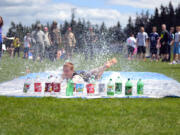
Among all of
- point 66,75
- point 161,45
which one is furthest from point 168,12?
point 66,75

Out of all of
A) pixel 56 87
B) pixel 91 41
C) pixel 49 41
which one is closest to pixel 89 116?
pixel 56 87

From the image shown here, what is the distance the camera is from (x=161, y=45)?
18.8m

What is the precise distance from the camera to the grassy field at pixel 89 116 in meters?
4.22

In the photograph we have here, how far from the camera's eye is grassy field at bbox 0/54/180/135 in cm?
422

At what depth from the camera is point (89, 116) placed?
16.0 ft

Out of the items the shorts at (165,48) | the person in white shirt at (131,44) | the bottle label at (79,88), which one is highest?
the person in white shirt at (131,44)

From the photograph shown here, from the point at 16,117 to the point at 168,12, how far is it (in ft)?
198

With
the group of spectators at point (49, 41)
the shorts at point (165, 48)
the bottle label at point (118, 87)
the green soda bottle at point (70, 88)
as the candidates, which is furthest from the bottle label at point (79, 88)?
the shorts at point (165, 48)

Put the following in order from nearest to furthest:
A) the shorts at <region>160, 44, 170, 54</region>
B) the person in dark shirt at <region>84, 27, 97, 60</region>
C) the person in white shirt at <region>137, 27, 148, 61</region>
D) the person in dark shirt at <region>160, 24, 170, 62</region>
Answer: the person in dark shirt at <region>84, 27, 97, 60</region>, the person in dark shirt at <region>160, 24, 170, 62</region>, the shorts at <region>160, 44, 170, 54</region>, the person in white shirt at <region>137, 27, 148, 61</region>

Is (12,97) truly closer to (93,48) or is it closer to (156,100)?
(156,100)

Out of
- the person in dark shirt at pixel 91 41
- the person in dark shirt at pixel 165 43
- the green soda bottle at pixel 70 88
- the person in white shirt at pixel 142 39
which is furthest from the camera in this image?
the person in white shirt at pixel 142 39

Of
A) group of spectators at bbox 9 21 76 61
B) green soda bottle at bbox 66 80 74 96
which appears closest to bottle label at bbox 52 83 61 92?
green soda bottle at bbox 66 80 74 96

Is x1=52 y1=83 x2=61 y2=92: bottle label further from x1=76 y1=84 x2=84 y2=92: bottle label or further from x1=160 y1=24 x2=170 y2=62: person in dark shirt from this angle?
x1=160 y1=24 x2=170 y2=62: person in dark shirt

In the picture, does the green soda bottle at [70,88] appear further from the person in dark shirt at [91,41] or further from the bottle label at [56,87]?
the person in dark shirt at [91,41]
